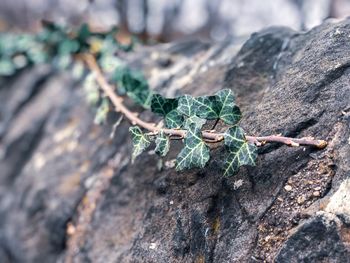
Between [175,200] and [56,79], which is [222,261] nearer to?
[175,200]

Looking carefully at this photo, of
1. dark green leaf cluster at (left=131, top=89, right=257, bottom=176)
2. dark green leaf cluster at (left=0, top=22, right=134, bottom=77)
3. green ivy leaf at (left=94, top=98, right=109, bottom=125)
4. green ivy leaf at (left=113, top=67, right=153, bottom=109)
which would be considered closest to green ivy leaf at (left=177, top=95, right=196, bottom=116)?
dark green leaf cluster at (left=131, top=89, right=257, bottom=176)

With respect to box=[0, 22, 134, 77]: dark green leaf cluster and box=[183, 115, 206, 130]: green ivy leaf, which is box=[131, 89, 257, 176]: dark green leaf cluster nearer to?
box=[183, 115, 206, 130]: green ivy leaf

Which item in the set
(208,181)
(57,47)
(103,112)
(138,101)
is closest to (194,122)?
(208,181)

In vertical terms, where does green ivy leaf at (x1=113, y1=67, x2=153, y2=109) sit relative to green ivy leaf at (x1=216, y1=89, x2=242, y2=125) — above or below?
below

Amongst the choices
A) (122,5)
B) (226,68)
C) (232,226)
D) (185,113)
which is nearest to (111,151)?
(226,68)

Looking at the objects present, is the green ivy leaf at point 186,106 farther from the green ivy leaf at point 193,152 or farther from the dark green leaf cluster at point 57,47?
the dark green leaf cluster at point 57,47

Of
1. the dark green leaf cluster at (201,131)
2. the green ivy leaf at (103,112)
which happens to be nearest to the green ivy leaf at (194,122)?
the dark green leaf cluster at (201,131)

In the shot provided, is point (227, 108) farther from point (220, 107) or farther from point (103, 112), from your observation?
point (103, 112)
